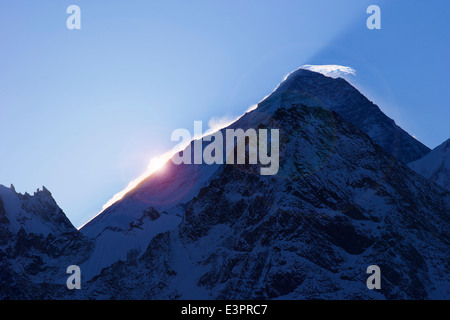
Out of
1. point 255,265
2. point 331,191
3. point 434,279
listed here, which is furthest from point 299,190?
point 434,279

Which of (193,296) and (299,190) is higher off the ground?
(299,190)

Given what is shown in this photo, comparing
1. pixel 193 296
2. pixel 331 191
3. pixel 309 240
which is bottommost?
pixel 193 296

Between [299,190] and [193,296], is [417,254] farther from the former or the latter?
[193,296]

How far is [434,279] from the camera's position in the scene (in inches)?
6841

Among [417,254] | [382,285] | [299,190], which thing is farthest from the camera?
[299,190]
